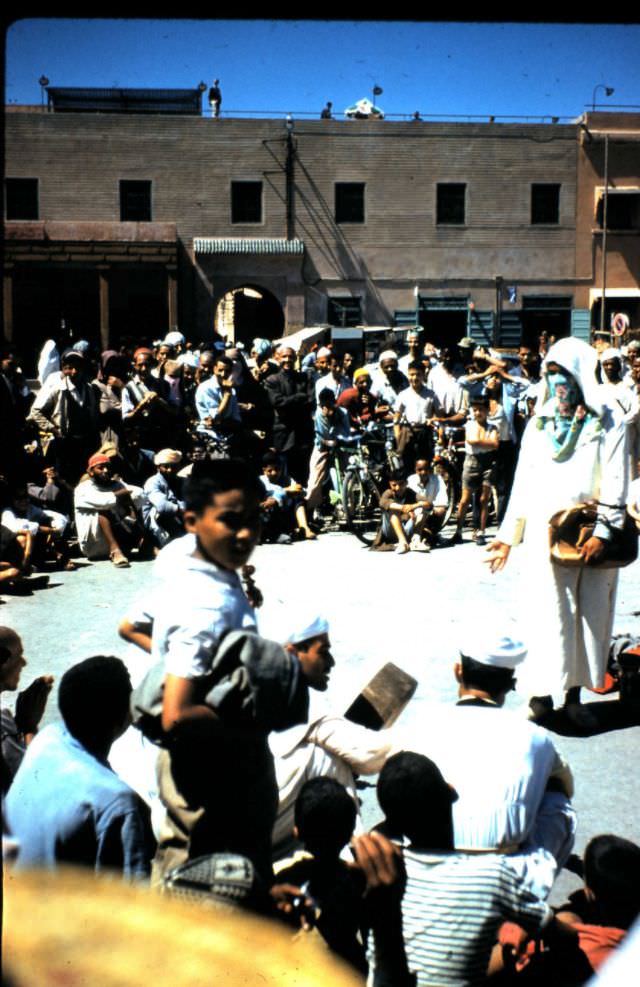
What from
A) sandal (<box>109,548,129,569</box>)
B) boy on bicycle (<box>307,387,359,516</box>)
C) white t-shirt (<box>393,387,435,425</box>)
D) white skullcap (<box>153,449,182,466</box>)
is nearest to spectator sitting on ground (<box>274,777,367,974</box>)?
sandal (<box>109,548,129,569</box>)

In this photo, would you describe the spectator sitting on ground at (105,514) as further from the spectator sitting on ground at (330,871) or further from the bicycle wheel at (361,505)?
the bicycle wheel at (361,505)

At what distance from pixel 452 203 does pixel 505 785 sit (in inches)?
57.1

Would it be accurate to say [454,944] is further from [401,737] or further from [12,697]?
[12,697]

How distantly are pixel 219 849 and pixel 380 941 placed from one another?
36 centimetres

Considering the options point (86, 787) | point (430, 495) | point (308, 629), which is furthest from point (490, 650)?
point (430, 495)

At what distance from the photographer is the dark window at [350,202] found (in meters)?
3.21

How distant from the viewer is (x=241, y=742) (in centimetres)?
221

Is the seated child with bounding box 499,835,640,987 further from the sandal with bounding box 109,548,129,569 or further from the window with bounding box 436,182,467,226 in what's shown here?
the window with bounding box 436,182,467,226

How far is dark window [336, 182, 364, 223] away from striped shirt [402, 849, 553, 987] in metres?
1.61

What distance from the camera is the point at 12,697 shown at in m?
3.50

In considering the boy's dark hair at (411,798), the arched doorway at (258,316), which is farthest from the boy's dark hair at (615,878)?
the arched doorway at (258,316)

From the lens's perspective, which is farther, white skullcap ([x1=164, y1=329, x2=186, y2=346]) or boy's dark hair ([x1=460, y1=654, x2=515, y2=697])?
white skullcap ([x1=164, y1=329, x2=186, y2=346])

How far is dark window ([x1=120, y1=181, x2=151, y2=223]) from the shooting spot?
8.82 feet

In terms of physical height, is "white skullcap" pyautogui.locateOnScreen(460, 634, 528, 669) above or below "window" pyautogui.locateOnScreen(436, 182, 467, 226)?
below
